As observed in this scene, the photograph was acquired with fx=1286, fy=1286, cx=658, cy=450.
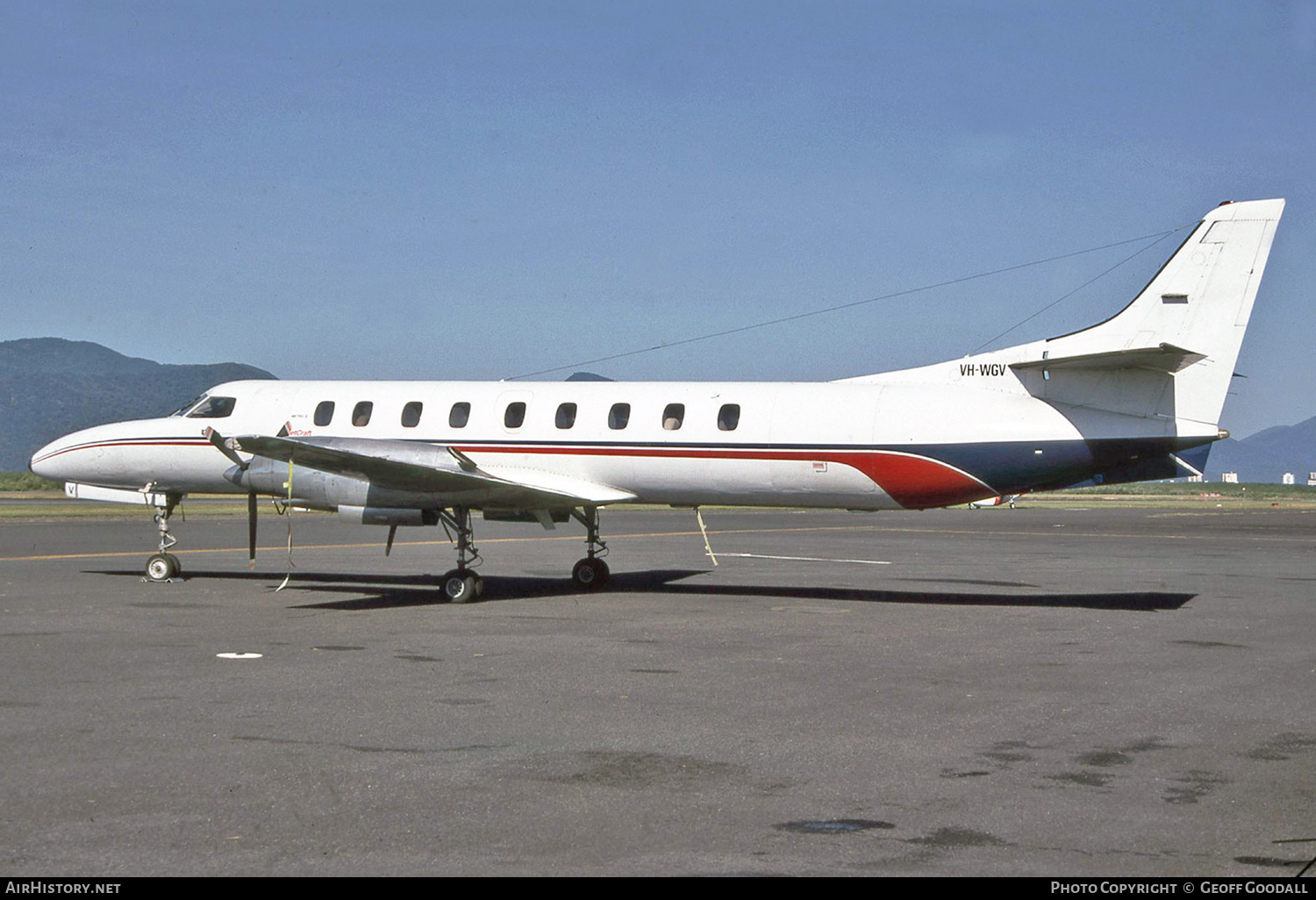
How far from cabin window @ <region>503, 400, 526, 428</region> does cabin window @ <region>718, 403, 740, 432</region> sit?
11.2 ft

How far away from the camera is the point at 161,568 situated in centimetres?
2238

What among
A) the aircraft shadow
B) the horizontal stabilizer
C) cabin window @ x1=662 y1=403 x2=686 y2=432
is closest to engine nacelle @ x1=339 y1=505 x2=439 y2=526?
the aircraft shadow

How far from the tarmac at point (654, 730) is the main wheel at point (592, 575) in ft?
1.99

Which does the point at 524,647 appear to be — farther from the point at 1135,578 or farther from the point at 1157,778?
the point at 1135,578

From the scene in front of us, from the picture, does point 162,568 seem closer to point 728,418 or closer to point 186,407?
point 186,407

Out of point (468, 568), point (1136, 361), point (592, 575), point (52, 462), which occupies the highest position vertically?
point (1136, 361)

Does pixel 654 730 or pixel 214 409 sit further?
pixel 214 409

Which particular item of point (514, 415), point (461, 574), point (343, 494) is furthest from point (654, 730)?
point (514, 415)

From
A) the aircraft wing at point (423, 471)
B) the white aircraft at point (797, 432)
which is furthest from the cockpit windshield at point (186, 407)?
the aircraft wing at point (423, 471)

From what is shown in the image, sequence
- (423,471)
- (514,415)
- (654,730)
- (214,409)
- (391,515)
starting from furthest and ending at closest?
(214,409) < (514,415) < (391,515) < (423,471) < (654,730)

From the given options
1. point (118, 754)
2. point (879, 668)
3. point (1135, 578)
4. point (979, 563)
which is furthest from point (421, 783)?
point (979, 563)

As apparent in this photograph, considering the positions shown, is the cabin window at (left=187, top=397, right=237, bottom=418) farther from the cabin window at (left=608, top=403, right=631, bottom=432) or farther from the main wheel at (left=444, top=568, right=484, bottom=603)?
the cabin window at (left=608, top=403, right=631, bottom=432)

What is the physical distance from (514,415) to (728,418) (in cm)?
374
